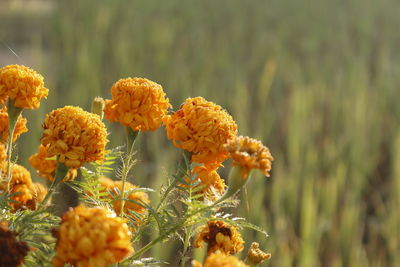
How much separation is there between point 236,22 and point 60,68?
2083mm

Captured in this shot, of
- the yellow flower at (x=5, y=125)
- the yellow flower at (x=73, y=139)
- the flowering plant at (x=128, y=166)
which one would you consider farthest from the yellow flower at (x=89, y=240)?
the yellow flower at (x=5, y=125)

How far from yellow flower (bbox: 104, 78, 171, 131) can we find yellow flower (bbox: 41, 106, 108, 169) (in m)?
0.04

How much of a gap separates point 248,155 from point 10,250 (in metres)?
0.22

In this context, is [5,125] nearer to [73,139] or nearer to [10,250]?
[73,139]

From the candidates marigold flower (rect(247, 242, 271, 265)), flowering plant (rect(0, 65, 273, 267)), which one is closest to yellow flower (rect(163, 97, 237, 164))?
flowering plant (rect(0, 65, 273, 267))

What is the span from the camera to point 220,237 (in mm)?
583

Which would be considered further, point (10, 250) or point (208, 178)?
point (208, 178)

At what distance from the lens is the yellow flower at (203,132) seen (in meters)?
0.57

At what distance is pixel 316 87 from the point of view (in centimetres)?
326

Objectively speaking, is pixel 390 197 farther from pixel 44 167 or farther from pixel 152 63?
pixel 44 167

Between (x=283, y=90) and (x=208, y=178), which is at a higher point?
(x=283, y=90)

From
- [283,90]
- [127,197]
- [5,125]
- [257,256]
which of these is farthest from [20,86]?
[283,90]

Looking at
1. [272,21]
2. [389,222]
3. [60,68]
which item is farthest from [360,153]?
[272,21]

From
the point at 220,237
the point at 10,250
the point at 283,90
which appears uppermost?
the point at 283,90
